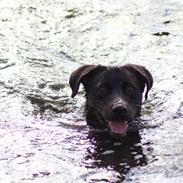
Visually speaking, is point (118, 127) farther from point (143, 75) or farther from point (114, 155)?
point (143, 75)

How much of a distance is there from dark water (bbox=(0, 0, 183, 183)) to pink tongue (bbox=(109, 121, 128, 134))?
0.15 meters

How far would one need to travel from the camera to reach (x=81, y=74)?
8.94 m

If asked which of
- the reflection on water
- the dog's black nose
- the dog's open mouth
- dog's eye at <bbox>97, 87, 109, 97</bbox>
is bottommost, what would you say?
the reflection on water

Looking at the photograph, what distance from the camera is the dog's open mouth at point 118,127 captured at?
8448 millimetres

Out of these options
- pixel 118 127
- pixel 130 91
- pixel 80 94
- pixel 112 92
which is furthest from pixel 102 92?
pixel 80 94

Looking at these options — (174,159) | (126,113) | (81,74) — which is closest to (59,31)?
(81,74)

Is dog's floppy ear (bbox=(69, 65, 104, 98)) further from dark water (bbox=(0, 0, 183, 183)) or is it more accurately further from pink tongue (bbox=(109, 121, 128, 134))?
pink tongue (bbox=(109, 121, 128, 134))

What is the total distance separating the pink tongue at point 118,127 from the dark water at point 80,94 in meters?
0.15

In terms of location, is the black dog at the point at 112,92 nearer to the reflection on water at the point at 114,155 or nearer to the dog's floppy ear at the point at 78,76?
the dog's floppy ear at the point at 78,76

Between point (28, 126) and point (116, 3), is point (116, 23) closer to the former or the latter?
point (116, 3)

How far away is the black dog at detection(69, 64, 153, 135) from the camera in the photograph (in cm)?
843

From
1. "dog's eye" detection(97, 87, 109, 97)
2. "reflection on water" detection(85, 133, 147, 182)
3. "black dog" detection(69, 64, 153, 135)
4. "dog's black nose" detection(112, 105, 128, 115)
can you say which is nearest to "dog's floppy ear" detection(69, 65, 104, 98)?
"black dog" detection(69, 64, 153, 135)

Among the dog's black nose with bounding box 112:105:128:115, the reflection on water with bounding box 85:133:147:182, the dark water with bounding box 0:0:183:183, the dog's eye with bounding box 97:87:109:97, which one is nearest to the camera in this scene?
the reflection on water with bounding box 85:133:147:182

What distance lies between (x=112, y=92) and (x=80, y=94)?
76.8 inches
